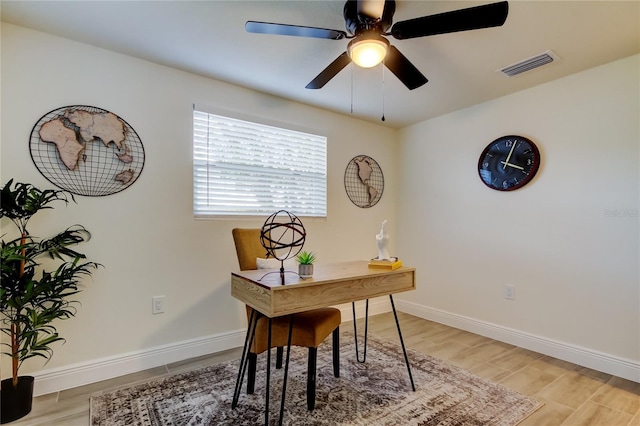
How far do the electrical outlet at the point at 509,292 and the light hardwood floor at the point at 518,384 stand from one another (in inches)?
17.4

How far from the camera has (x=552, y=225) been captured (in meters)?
2.69

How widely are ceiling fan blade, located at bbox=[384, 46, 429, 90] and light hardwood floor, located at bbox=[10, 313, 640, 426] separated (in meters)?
2.12

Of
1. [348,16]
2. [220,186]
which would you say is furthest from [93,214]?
[348,16]

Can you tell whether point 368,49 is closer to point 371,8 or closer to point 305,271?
point 371,8

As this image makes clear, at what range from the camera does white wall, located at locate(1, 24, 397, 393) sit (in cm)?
202

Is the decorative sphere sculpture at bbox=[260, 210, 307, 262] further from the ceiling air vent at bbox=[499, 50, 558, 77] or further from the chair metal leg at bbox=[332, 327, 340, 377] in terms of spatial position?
the ceiling air vent at bbox=[499, 50, 558, 77]

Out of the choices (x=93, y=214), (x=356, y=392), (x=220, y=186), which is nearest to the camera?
(x=356, y=392)

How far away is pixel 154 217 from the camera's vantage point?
2.42 m

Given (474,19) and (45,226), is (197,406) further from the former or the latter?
(474,19)

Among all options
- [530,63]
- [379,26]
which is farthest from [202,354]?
[530,63]

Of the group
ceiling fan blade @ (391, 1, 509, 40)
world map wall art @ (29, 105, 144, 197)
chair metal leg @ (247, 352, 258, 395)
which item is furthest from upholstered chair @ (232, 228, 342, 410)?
ceiling fan blade @ (391, 1, 509, 40)

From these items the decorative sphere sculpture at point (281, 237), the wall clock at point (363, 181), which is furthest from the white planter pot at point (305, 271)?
the wall clock at point (363, 181)

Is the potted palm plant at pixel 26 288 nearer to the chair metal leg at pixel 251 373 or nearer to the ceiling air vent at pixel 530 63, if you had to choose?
the chair metal leg at pixel 251 373

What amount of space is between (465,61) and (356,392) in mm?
2490
